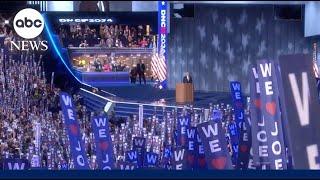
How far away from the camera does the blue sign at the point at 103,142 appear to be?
4.46m

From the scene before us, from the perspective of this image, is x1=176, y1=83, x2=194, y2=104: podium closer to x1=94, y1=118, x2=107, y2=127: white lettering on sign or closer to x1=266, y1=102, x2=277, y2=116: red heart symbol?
x1=94, y1=118, x2=107, y2=127: white lettering on sign

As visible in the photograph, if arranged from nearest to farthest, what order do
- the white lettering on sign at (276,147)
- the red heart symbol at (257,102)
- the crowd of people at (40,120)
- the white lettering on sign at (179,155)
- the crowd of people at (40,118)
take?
the white lettering on sign at (276,147), the red heart symbol at (257,102), the white lettering on sign at (179,155), the crowd of people at (40,120), the crowd of people at (40,118)

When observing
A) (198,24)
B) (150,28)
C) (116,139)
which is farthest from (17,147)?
(198,24)

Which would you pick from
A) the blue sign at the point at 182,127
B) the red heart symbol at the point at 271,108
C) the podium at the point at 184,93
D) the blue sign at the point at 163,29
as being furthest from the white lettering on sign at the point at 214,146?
the blue sign at the point at 163,29

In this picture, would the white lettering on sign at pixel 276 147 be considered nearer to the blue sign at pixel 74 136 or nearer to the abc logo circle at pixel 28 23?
the blue sign at pixel 74 136

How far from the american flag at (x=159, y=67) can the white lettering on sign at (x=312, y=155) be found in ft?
32.7

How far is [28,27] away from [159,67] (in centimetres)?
237

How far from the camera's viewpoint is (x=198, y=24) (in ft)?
42.1

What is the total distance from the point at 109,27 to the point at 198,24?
7.58 feet

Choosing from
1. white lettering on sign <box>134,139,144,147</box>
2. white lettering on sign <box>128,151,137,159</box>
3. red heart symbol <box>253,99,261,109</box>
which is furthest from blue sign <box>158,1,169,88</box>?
red heart symbol <box>253,99,261,109</box>

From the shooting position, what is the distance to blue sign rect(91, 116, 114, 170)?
446 centimetres

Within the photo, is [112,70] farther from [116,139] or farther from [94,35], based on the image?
[116,139]

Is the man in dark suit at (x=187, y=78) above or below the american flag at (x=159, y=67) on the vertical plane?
below

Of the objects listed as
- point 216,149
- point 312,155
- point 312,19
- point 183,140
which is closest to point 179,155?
point 183,140
